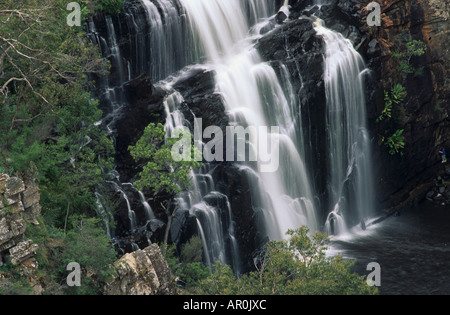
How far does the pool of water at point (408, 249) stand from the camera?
30250 millimetres

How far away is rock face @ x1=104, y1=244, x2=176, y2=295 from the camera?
22.7m

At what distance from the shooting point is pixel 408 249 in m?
34.2

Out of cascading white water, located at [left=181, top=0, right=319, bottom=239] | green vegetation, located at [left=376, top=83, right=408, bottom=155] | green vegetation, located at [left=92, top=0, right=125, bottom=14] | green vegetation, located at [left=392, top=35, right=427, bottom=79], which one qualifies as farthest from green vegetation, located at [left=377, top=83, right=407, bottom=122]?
green vegetation, located at [left=92, top=0, right=125, bottom=14]

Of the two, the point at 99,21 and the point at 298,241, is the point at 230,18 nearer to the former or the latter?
the point at 99,21

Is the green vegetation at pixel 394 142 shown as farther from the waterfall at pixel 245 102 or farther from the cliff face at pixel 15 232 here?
the cliff face at pixel 15 232

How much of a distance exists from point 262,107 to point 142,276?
14.6 m

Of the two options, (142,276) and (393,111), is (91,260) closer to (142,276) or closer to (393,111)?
(142,276)

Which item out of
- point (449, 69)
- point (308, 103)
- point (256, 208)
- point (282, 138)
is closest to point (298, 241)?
point (256, 208)

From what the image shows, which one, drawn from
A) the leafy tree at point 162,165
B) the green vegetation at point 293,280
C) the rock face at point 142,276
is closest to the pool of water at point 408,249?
the green vegetation at point 293,280

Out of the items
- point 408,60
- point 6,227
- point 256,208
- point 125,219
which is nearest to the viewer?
point 6,227

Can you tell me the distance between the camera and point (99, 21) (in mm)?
34406

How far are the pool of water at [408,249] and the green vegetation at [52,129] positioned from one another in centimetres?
1428

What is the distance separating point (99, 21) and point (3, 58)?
964 cm

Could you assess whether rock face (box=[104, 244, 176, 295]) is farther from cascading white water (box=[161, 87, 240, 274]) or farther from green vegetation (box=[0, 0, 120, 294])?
cascading white water (box=[161, 87, 240, 274])
